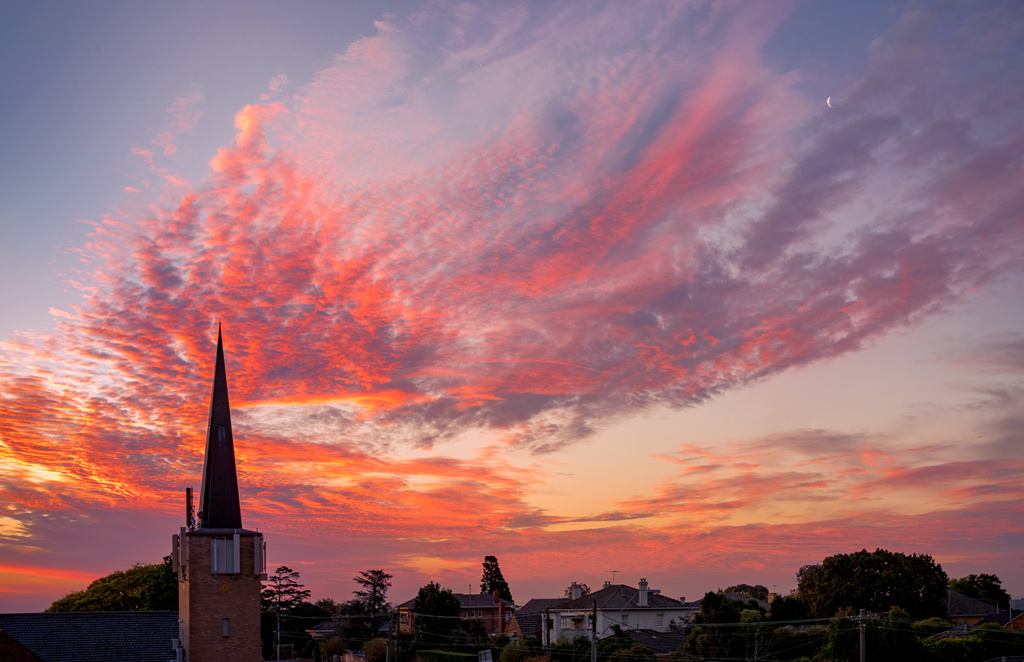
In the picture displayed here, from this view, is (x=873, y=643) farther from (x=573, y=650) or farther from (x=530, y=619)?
(x=530, y=619)

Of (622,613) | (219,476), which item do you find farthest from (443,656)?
(219,476)

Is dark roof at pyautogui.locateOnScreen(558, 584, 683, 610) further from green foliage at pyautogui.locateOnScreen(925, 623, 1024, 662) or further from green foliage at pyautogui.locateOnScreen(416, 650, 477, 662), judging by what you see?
green foliage at pyautogui.locateOnScreen(925, 623, 1024, 662)

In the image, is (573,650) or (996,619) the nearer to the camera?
(573,650)

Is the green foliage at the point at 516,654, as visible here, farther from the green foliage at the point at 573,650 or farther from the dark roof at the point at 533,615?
the dark roof at the point at 533,615

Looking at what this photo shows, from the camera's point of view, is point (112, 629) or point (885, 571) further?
point (885, 571)

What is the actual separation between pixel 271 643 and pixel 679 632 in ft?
171

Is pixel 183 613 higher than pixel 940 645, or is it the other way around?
pixel 183 613

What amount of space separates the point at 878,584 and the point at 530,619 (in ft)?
134

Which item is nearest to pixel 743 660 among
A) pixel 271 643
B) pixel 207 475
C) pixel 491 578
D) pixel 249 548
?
pixel 249 548

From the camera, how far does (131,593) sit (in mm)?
85000

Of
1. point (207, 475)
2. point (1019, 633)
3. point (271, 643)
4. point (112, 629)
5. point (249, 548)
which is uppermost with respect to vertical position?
point (207, 475)

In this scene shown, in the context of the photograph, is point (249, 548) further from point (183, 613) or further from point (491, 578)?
point (491, 578)

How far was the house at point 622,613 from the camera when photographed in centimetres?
8525

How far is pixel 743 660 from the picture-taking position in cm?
6216
